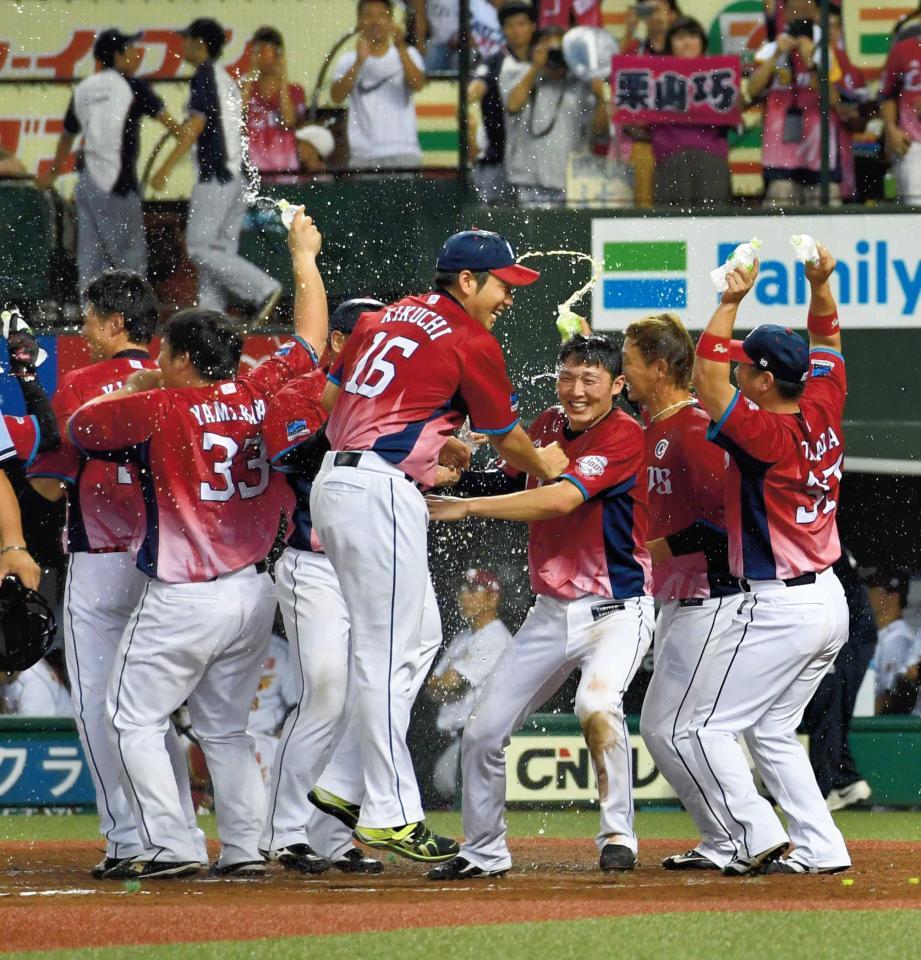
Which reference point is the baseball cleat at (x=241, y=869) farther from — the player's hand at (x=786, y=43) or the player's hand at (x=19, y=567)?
the player's hand at (x=786, y=43)

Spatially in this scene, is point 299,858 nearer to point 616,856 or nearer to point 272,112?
point 616,856

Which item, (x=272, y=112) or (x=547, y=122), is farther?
(x=272, y=112)

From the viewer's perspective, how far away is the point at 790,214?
10.9 metres

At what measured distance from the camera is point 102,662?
6.53m

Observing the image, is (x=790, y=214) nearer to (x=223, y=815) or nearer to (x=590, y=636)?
(x=590, y=636)

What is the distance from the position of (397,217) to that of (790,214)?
7.79ft

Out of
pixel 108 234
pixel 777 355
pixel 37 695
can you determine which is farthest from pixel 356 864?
pixel 108 234

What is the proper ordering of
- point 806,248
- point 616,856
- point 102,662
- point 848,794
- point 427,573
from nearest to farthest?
point 427,573 → point 806,248 → point 616,856 → point 102,662 → point 848,794

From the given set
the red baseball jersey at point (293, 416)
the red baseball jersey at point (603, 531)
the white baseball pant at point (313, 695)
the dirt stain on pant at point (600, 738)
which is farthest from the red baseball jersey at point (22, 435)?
→ the dirt stain on pant at point (600, 738)

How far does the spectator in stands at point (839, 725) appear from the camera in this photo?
33.7 ft

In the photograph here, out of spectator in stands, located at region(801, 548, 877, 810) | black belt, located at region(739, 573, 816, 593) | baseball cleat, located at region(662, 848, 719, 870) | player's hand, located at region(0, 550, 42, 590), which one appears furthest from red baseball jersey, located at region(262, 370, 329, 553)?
spectator in stands, located at region(801, 548, 877, 810)

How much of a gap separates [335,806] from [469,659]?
196 inches

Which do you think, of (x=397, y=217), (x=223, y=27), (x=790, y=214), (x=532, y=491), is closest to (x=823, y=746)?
(x=790, y=214)

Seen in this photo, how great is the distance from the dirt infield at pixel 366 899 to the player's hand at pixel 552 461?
131 centimetres
